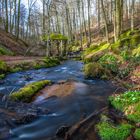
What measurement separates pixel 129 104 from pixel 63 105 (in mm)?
2410

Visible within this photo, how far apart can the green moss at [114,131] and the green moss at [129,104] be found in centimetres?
70

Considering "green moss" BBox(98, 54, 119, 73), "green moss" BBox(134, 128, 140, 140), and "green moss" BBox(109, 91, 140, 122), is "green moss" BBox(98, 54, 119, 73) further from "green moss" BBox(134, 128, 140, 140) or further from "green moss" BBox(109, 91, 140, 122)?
"green moss" BBox(134, 128, 140, 140)

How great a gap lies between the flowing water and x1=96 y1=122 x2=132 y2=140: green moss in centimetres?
122

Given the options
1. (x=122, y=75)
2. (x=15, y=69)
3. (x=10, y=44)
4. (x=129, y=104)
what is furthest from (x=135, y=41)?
(x=10, y=44)

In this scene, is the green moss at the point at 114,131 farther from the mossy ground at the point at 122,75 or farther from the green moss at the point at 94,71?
the green moss at the point at 94,71

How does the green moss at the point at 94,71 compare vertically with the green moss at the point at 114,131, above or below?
above

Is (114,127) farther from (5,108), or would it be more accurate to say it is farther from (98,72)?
(98,72)

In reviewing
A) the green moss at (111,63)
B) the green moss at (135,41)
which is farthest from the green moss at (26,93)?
the green moss at (135,41)

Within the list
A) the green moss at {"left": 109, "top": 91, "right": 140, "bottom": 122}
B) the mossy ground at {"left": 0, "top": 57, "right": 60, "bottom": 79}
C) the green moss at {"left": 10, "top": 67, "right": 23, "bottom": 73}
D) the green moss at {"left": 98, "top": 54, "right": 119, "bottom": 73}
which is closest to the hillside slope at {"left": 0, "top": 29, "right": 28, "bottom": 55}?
the mossy ground at {"left": 0, "top": 57, "right": 60, "bottom": 79}

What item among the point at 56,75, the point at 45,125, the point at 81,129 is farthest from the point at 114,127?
the point at 56,75

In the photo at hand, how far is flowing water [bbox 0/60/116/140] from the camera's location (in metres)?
7.38

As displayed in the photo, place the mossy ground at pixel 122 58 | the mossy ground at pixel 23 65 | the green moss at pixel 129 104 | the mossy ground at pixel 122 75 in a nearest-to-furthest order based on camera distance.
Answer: the mossy ground at pixel 122 75
the green moss at pixel 129 104
the mossy ground at pixel 122 58
the mossy ground at pixel 23 65

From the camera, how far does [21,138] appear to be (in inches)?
274

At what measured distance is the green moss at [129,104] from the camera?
25.1 feet
